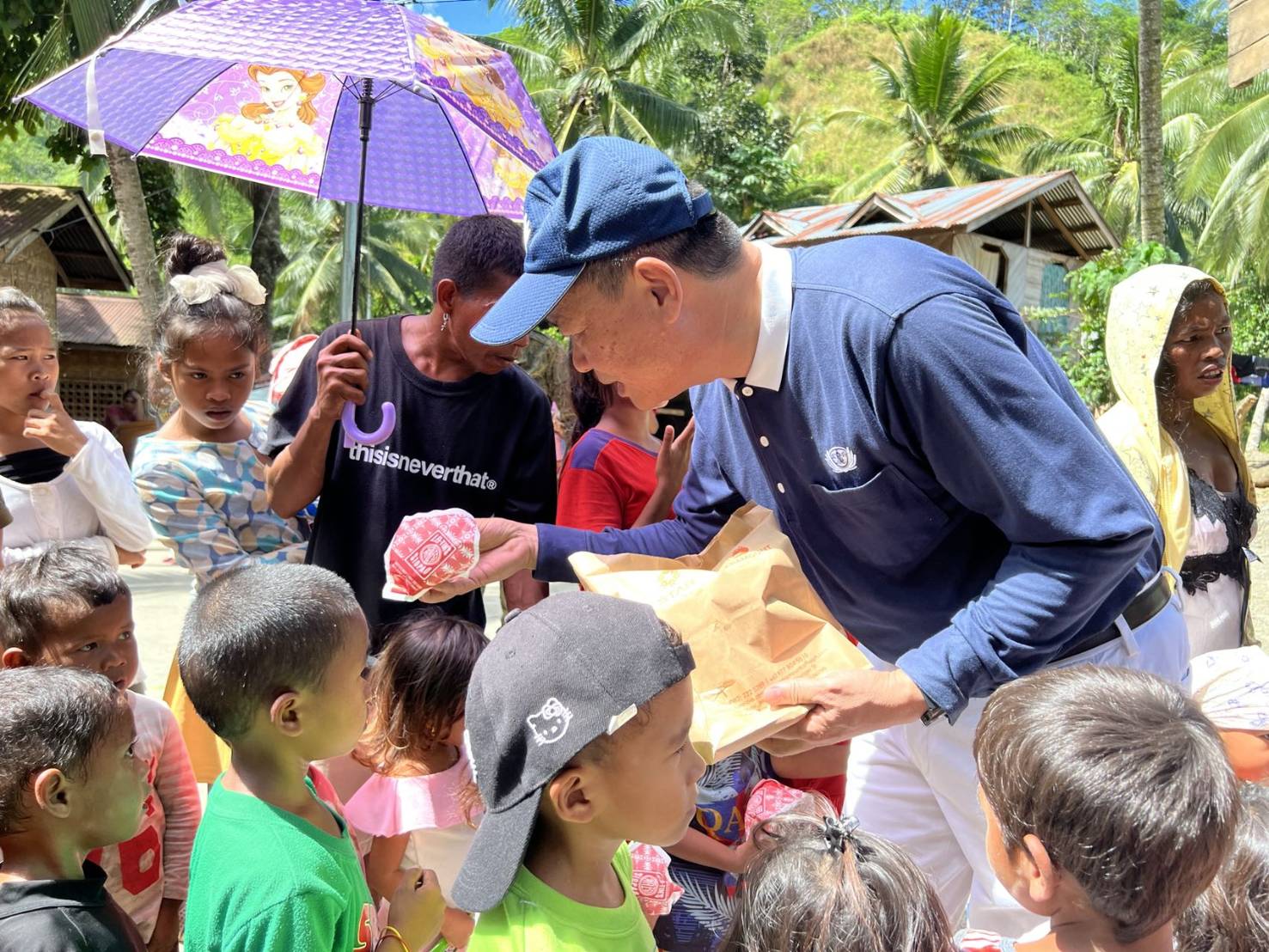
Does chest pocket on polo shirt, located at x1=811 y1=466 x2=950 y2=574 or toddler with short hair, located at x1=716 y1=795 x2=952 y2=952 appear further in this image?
chest pocket on polo shirt, located at x1=811 y1=466 x2=950 y2=574

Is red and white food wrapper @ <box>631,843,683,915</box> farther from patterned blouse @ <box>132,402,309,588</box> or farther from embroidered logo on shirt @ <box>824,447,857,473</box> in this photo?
patterned blouse @ <box>132,402,309,588</box>

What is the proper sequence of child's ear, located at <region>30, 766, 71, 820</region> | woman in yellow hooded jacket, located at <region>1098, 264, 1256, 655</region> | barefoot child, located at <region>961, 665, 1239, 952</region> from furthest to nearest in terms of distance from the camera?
woman in yellow hooded jacket, located at <region>1098, 264, 1256, 655</region>
child's ear, located at <region>30, 766, 71, 820</region>
barefoot child, located at <region>961, 665, 1239, 952</region>

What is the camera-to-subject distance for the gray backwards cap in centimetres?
168

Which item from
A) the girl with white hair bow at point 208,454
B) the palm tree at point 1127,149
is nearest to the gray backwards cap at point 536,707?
the girl with white hair bow at point 208,454

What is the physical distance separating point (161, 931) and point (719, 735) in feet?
5.12

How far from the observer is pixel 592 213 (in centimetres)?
206

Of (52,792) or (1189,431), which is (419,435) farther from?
(1189,431)

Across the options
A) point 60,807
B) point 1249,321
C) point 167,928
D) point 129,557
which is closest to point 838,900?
point 60,807

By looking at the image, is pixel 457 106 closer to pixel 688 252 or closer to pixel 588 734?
pixel 688 252

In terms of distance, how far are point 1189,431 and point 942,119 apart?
105 ft

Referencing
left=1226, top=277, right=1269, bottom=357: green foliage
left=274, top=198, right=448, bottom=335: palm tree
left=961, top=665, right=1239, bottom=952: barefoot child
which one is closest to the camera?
left=961, top=665, right=1239, bottom=952: barefoot child

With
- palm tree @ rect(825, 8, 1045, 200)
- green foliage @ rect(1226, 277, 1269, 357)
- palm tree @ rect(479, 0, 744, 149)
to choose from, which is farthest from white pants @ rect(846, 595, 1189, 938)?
palm tree @ rect(825, 8, 1045, 200)

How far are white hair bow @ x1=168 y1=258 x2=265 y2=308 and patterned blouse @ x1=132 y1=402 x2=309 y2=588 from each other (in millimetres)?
459

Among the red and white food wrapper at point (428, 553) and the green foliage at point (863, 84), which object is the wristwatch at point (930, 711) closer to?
the red and white food wrapper at point (428, 553)
